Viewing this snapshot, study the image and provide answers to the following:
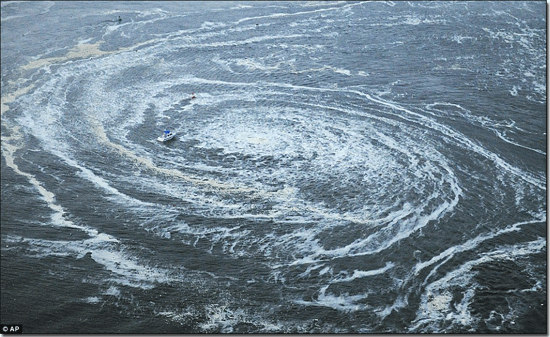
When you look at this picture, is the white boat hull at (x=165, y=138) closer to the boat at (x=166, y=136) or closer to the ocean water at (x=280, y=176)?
the boat at (x=166, y=136)

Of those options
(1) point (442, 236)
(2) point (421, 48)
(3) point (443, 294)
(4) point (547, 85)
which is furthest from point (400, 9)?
(3) point (443, 294)

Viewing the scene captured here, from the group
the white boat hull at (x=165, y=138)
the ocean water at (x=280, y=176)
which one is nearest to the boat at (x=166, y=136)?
the white boat hull at (x=165, y=138)

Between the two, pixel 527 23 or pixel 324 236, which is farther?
pixel 527 23

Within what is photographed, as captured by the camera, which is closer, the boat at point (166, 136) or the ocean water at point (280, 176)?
the ocean water at point (280, 176)

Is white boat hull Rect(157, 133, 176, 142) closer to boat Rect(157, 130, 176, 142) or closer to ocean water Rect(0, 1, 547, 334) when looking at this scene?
boat Rect(157, 130, 176, 142)

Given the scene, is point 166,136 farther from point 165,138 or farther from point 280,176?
point 280,176

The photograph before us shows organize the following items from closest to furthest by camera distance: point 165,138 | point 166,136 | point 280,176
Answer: point 280,176 < point 165,138 < point 166,136

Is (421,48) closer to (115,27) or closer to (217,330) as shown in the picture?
(115,27)

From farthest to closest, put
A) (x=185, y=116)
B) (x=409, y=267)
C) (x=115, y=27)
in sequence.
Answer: (x=115, y=27)
(x=185, y=116)
(x=409, y=267)

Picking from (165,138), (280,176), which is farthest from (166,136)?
(280,176)
